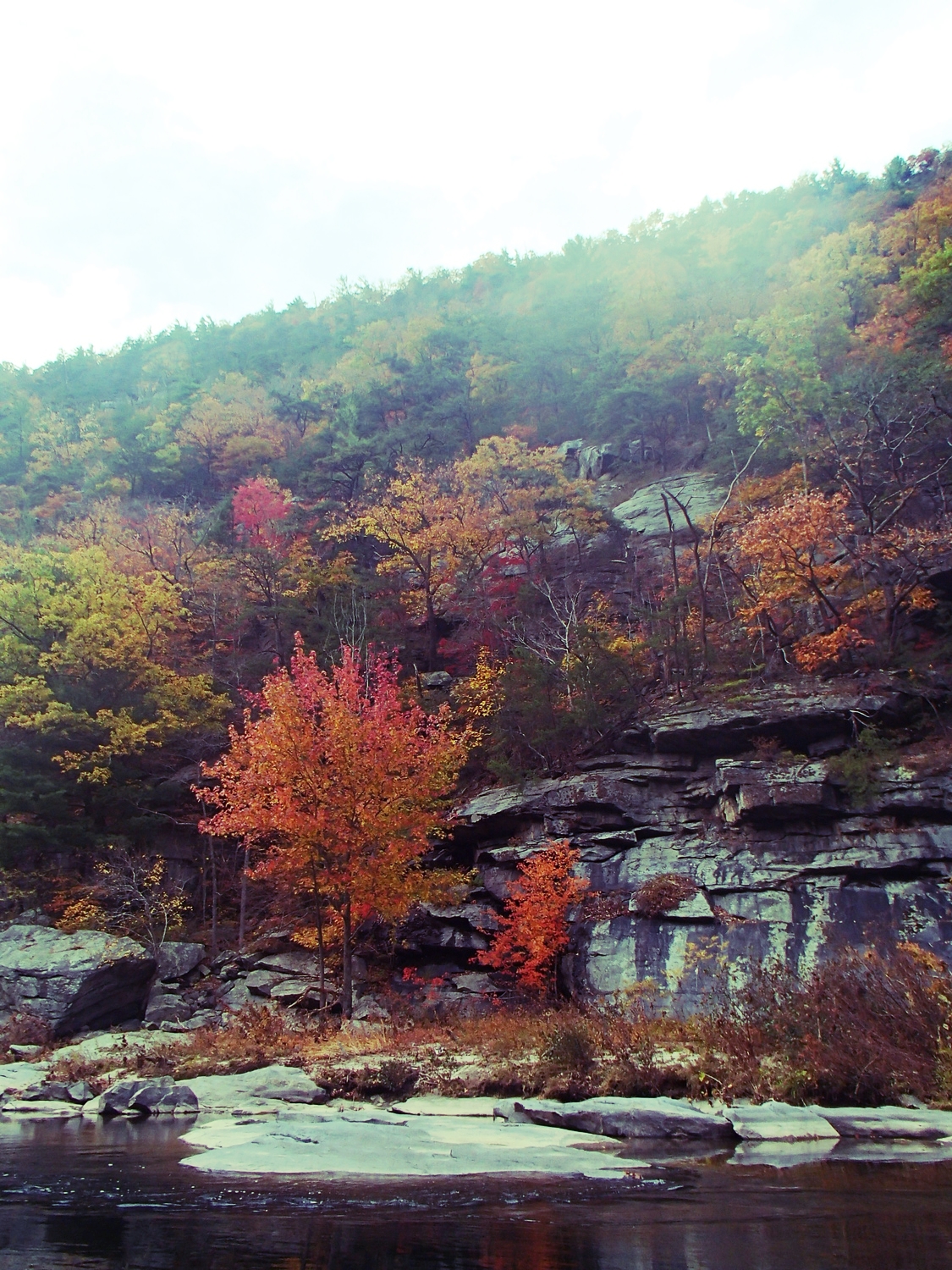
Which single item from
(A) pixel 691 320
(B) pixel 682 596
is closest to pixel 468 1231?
(B) pixel 682 596

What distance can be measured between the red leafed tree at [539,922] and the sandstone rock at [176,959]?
26.9 feet

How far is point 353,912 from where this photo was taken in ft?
65.0

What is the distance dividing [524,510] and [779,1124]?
27.1 metres

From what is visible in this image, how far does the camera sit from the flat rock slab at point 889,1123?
630 cm

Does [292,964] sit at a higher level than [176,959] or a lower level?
lower

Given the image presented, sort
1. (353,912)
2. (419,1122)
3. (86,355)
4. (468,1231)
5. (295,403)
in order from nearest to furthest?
(468,1231) < (419,1122) < (353,912) < (295,403) < (86,355)

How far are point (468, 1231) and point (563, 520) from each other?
30.5m

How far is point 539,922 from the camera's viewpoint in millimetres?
18281

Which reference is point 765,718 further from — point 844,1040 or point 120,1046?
point 120,1046

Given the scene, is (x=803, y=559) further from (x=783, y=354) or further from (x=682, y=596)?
(x=783, y=354)

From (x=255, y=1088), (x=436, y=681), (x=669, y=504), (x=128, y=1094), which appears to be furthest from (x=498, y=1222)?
(x=669, y=504)

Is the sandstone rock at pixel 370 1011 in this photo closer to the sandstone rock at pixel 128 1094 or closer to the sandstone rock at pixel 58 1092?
the sandstone rock at pixel 58 1092

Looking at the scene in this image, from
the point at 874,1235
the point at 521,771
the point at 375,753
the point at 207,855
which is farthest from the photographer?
the point at 207,855

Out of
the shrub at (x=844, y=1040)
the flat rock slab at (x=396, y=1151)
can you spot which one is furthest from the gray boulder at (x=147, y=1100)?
the shrub at (x=844, y=1040)
